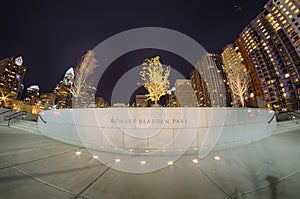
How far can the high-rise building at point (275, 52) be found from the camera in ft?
195

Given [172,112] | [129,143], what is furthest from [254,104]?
[129,143]

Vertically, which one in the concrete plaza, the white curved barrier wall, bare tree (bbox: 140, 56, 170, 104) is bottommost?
the concrete plaza

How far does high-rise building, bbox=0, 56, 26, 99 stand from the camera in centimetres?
9612

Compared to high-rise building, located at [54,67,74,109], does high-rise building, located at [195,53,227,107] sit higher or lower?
higher

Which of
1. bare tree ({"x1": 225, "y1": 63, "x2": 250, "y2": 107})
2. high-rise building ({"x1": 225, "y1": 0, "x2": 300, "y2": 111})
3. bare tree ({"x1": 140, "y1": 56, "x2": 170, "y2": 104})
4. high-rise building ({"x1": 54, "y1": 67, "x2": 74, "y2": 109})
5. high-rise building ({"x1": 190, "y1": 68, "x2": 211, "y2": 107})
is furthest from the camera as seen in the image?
high-rise building ({"x1": 190, "y1": 68, "x2": 211, "y2": 107})

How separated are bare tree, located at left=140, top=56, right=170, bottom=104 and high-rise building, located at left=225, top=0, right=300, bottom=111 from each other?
81.0 metres

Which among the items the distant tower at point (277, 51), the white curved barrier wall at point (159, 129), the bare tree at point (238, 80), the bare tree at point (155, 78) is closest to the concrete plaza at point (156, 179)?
the white curved barrier wall at point (159, 129)

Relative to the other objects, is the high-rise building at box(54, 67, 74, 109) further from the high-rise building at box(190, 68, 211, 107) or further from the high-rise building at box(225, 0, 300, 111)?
the high-rise building at box(190, 68, 211, 107)

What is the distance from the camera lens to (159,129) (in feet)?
14.8

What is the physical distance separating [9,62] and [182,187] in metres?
153

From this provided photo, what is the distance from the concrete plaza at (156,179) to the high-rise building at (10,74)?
436 feet

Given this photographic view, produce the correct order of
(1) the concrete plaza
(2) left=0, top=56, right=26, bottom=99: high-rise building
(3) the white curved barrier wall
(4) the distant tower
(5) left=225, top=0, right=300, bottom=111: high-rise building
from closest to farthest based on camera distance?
1. (1) the concrete plaza
2. (3) the white curved barrier wall
3. (4) the distant tower
4. (5) left=225, top=0, right=300, bottom=111: high-rise building
5. (2) left=0, top=56, right=26, bottom=99: high-rise building

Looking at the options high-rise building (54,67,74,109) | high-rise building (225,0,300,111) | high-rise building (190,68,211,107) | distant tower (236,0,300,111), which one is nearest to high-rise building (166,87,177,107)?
high-rise building (54,67,74,109)

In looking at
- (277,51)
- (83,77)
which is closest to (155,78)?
(83,77)
